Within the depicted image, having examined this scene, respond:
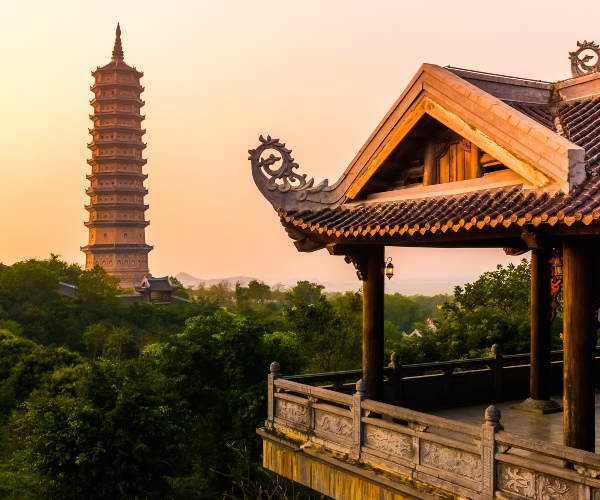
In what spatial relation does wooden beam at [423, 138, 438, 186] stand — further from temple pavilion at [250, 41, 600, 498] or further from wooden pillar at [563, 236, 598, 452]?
wooden pillar at [563, 236, 598, 452]

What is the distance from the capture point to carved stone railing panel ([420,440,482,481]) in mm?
6348

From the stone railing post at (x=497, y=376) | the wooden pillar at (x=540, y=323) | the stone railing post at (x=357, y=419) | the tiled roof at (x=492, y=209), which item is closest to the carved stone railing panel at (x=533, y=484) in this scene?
the stone railing post at (x=357, y=419)

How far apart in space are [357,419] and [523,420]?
2849 millimetres

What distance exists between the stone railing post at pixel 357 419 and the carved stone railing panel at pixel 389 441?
0.07m

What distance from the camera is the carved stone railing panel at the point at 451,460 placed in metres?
6.35

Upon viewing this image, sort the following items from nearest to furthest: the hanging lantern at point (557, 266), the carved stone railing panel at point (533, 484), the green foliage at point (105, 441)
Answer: the carved stone railing panel at point (533, 484) < the hanging lantern at point (557, 266) < the green foliage at point (105, 441)

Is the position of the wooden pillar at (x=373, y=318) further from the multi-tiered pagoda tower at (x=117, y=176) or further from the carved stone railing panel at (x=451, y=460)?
the multi-tiered pagoda tower at (x=117, y=176)

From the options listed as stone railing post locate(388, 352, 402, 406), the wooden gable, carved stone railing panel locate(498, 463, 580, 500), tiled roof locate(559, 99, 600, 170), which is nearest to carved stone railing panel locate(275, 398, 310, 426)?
stone railing post locate(388, 352, 402, 406)

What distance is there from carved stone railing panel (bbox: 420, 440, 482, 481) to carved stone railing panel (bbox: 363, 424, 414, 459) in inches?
8.2

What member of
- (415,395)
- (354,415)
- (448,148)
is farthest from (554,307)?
(354,415)

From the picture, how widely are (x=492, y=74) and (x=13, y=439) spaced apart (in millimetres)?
25674

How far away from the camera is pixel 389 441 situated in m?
7.33

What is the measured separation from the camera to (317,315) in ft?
92.2

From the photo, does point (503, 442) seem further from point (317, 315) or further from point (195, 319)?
point (317, 315)
